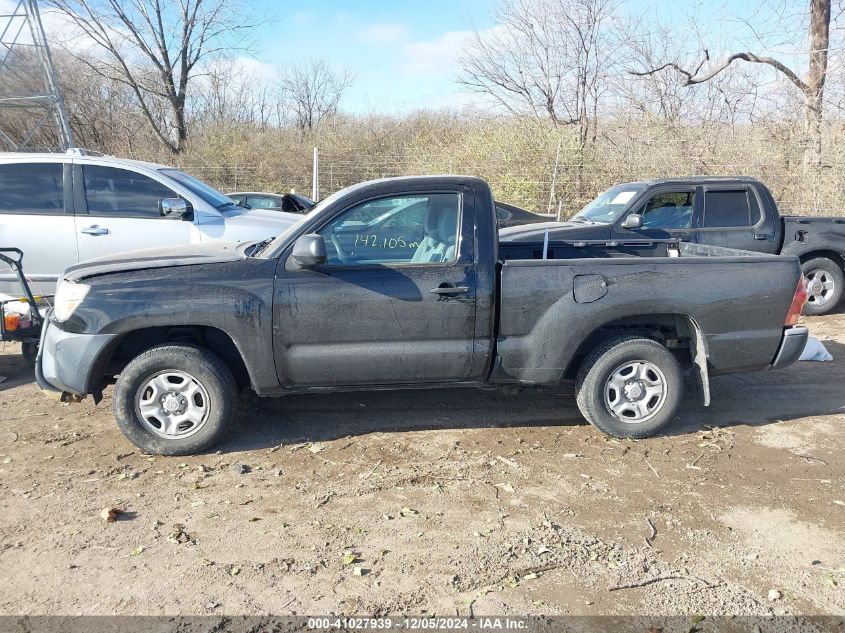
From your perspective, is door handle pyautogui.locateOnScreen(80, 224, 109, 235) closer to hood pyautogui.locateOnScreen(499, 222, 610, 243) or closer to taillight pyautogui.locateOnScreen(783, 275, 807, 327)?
hood pyautogui.locateOnScreen(499, 222, 610, 243)

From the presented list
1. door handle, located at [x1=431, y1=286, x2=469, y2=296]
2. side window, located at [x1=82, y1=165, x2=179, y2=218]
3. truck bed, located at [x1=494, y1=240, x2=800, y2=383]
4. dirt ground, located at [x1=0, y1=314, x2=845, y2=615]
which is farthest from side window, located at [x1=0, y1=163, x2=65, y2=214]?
truck bed, located at [x1=494, y1=240, x2=800, y2=383]

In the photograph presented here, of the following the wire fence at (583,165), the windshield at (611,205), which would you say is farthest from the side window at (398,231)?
the wire fence at (583,165)

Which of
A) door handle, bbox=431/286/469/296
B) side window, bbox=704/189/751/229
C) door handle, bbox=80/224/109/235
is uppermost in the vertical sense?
side window, bbox=704/189/751/229

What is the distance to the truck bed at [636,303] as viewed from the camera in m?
4.39

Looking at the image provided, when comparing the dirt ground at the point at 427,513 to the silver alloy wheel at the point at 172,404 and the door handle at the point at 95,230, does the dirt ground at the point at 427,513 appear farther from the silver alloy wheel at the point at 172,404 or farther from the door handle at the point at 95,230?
the door handle at the point at 95,230

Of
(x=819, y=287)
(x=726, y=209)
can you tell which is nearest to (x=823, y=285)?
(x=819, y=287)

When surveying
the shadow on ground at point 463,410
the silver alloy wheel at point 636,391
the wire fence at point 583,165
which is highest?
the wire fence at point 583,165

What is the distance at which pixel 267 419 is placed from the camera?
4.96 meters

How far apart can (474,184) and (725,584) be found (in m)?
2.77

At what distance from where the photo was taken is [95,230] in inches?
274

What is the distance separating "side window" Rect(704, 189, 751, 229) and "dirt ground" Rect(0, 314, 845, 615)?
11.1ft

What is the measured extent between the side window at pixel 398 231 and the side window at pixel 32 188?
4.29 meters

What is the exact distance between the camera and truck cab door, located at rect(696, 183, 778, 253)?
26.5 ft

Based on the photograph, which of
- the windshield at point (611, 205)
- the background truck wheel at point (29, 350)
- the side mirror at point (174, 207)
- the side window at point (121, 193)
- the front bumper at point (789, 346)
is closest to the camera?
the front bumper at point (789, 346)
